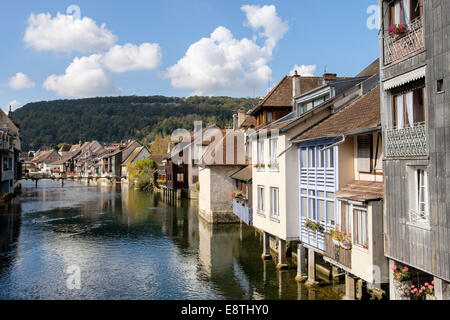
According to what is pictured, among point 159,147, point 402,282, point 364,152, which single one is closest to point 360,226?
point 402,282

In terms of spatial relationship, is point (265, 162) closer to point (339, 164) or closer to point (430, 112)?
point (339, 164)

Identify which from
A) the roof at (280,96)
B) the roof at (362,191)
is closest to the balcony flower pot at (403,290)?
the roof at (362,191)

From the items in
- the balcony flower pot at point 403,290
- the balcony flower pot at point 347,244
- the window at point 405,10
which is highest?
the window at point 405,10

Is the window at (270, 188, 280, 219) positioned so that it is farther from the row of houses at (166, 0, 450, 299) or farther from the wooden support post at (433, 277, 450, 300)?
the wooden support post at (433, 277, 450, 300)

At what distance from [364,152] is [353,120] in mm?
1622

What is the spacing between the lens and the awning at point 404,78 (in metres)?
10.8

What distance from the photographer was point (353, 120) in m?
15.9

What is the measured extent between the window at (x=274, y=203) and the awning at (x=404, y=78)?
10.1m

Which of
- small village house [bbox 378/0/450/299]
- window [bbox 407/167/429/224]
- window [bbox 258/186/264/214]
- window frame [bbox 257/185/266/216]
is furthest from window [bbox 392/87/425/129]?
window [bbox 258/186/264/214]

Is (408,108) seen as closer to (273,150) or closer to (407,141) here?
(407,141)

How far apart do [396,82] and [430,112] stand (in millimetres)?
1814

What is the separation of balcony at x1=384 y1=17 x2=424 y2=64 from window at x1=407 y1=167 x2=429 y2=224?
3357 mm

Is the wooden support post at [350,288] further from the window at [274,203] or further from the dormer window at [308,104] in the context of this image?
the dormer window at [308,104]
